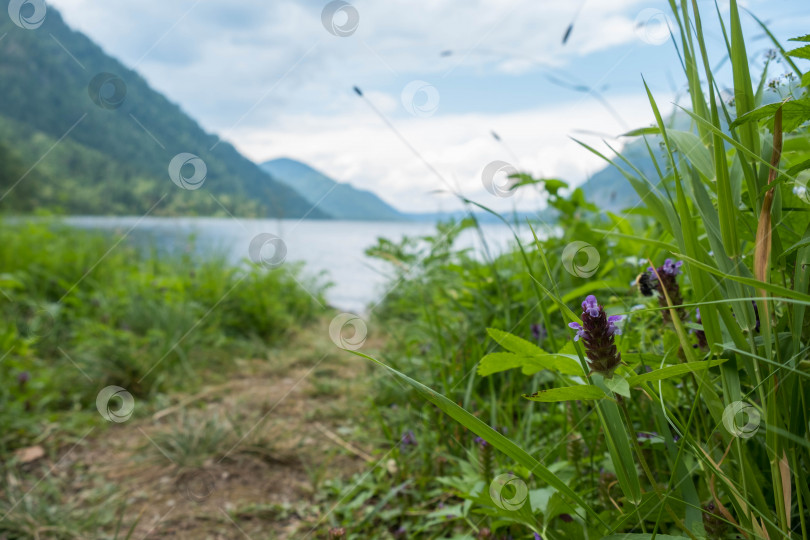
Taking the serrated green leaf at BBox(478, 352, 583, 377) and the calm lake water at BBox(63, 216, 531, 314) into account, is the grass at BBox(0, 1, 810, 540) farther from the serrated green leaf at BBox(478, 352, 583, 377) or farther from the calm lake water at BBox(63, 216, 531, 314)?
the calm lake water at BBox(63, 216, 531, 314)

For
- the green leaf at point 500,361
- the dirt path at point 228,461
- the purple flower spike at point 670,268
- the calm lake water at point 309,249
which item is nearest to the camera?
the green leaf at point 500,361

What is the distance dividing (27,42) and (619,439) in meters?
30.6

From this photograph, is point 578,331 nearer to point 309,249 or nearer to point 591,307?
point 591,307

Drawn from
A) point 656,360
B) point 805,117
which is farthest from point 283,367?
point 805,117

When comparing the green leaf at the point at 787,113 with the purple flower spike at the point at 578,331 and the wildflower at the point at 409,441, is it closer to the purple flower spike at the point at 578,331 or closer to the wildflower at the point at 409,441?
the purple flower spike at the point at 578,331

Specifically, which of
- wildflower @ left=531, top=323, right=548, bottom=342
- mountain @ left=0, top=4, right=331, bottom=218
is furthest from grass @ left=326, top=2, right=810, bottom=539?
mountain @ left=0, top=4, right=331, bottom=218

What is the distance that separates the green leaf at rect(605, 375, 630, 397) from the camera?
1.54 ft

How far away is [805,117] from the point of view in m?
0.52

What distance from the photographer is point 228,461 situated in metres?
1.56

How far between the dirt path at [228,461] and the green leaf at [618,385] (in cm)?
91

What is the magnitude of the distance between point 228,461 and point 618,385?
1422 mm

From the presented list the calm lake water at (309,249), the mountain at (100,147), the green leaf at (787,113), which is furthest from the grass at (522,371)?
the mountain at (100,147)

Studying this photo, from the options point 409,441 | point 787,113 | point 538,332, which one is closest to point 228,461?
point 409,441

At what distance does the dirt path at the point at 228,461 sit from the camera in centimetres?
131
